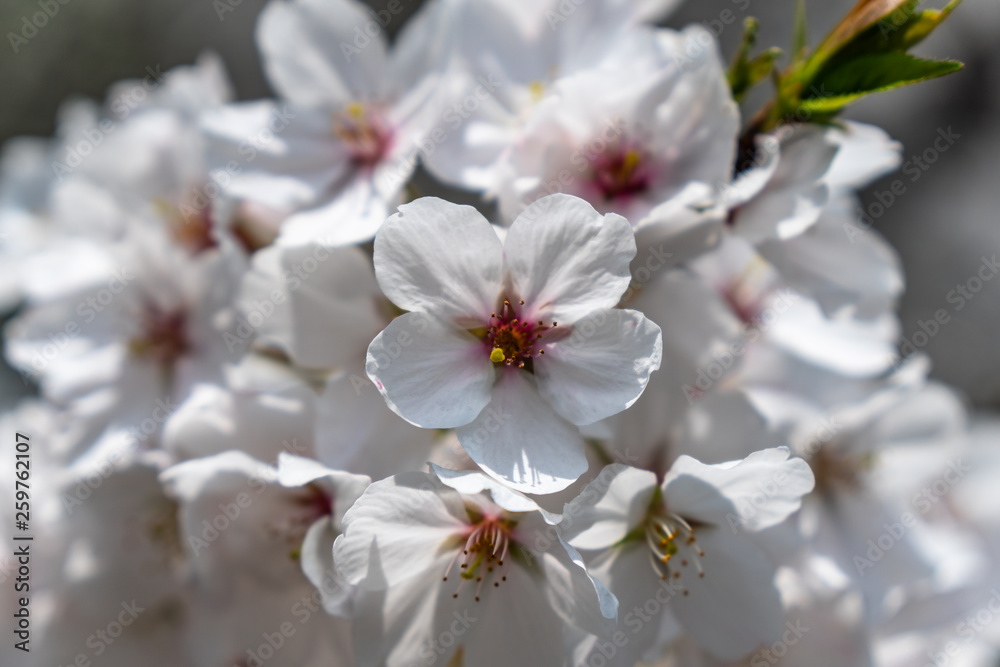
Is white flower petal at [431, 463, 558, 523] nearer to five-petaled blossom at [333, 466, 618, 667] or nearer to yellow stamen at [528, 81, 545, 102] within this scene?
five-petaled blossom at [333, 466, 618, 667]

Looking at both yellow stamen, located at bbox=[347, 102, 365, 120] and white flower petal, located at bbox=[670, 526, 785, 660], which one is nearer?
white flower petal, located at bbox=[670, 526, 785, 660]

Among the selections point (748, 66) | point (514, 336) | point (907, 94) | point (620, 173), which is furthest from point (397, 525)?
point (907, 94)

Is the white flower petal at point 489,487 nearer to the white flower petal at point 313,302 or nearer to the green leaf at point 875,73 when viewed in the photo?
the white flower petal at point 313,302

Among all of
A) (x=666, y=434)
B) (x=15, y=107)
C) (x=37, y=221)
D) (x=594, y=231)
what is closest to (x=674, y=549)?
(x=666, y=434)

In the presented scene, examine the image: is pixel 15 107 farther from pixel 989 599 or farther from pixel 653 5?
pixel 989 599

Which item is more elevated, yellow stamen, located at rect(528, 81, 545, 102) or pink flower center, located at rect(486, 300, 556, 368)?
yellow stamen, located at rect(528, 81, 545, 102)

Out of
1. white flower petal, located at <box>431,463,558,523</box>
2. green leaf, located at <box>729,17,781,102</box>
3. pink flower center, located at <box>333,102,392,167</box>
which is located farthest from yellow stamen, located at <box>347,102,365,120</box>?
white flower petal, located at <box>431,463,558,523</box>
